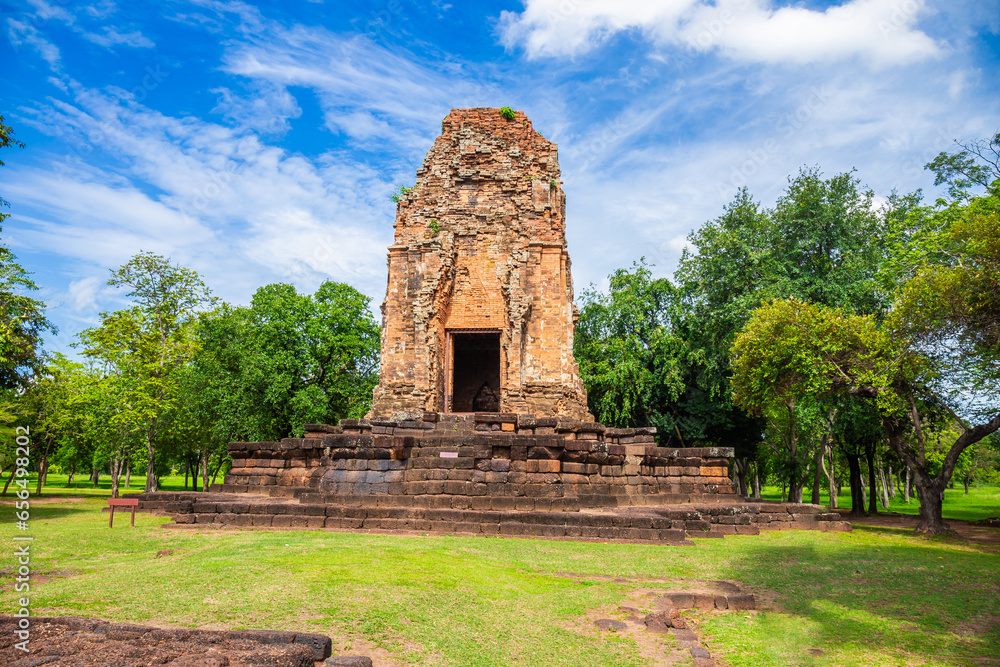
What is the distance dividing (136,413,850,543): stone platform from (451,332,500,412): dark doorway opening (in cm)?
817

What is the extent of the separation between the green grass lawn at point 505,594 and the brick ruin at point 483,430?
1.77 m

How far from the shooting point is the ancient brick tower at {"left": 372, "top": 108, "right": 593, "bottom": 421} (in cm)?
1712

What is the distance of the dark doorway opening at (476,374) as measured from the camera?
2275cm

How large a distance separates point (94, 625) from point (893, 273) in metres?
17.6

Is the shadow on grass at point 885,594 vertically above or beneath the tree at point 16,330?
beneath

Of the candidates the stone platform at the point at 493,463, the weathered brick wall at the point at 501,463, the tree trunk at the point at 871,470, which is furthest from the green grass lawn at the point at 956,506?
the stone platform at the point at 493,463

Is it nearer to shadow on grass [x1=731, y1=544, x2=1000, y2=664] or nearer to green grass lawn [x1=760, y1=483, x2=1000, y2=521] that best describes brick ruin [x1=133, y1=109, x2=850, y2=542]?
shadow on grass [x1=731, y1=544, x2=1000, y2=664]

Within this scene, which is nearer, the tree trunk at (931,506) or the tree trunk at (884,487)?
the tree trunk at (931,506)

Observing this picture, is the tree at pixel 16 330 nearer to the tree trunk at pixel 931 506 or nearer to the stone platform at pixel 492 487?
the stone platform at pixel 492 487

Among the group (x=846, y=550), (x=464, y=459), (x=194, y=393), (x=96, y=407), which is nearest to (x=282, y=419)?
(x=194, y=393)

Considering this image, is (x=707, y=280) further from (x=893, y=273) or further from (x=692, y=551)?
(x=692, y=551)

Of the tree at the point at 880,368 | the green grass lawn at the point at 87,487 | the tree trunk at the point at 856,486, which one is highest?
the tree at the point at 880,368

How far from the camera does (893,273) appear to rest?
15.3m

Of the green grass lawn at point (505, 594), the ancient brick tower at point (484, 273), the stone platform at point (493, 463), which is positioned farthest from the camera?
the ancient brick tower at point (484, 273)
